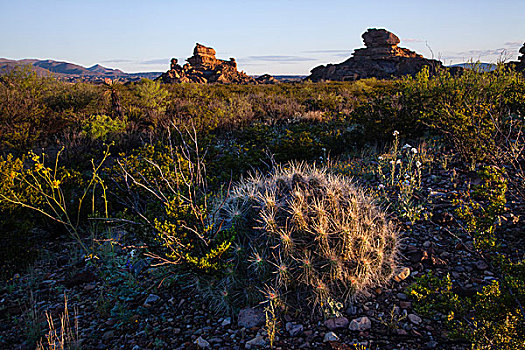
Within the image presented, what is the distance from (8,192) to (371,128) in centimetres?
672

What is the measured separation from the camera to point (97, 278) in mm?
3965

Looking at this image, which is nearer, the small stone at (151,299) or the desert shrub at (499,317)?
the desert shrub at (499,317)

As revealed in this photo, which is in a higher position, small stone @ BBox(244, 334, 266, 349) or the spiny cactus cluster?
the spiny cactus cluster

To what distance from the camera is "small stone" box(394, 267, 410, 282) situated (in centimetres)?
329

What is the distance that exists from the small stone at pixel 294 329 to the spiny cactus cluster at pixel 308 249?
0.67ft

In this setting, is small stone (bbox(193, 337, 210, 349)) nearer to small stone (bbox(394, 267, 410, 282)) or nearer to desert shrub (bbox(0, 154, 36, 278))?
small stone (bbox(394, 267, 410, 282))

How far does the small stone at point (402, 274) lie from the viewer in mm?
3287

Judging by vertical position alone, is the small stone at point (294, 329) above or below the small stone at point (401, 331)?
below

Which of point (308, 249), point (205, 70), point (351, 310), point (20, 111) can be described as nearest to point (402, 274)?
point (351, 310)

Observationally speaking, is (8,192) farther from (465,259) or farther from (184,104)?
(184,104)

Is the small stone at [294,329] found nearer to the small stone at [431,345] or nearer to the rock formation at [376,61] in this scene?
the small stone at [431,345]

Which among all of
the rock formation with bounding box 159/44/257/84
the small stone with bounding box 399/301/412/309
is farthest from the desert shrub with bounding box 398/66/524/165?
the rock formation with bounding box 159/44/257/84

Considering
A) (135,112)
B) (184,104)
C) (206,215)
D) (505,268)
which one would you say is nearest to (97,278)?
(206,215)

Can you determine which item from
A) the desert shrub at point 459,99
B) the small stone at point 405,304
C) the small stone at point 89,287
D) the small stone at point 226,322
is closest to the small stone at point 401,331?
the small stone at point 405,304
